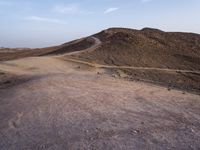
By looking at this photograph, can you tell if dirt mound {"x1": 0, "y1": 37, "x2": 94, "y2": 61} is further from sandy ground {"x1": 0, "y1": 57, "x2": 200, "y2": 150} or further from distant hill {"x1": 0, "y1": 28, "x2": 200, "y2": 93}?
sandy ground {"x1": 0, "y1": 57, "x2": 200, "y2": 150}

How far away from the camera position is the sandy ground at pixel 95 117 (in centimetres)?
634

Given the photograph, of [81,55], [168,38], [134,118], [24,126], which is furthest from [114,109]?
[168,38]

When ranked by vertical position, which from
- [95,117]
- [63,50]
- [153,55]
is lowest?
[153,55]

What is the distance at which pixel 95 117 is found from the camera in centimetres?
775

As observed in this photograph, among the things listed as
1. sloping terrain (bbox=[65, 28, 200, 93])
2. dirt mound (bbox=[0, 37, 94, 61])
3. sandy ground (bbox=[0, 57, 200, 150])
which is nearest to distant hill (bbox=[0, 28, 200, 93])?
sloping terrain (bbox=[65, 28, 200, 93])

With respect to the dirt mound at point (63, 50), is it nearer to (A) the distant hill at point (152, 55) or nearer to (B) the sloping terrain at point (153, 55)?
(A) the distant hill at point (152, 55)

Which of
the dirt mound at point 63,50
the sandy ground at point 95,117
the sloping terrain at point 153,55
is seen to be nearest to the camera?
the sandy ground at point 95,117

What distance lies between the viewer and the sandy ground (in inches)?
250

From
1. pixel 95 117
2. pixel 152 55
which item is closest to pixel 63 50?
pixel 152 55

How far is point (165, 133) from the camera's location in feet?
22.0

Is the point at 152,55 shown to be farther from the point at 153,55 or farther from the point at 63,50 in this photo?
the point at 63,50

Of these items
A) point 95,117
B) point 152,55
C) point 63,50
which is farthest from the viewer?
point 63,50

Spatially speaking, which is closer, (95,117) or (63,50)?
(95,117)

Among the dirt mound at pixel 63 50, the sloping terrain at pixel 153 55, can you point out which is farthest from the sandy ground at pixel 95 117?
the dirt mound at pixel 63 50
